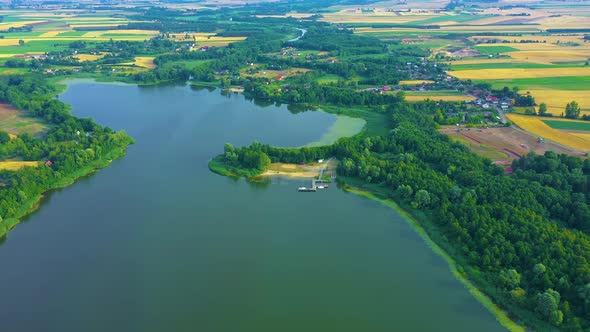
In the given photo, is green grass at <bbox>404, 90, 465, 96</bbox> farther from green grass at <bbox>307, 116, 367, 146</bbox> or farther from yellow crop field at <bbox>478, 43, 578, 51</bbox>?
yellow crop field at <bbox>478, 43, 578, 51</bbox>

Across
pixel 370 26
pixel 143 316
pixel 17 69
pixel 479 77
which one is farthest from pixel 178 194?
pixel 370 26

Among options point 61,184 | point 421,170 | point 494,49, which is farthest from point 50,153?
point 494,49

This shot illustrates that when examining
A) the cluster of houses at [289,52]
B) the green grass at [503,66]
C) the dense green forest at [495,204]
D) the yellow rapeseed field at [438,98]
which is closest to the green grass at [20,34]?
the cluster of houses at [289,52]

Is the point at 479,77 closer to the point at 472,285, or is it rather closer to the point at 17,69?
the point at 472,285

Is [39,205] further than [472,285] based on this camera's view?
Yes

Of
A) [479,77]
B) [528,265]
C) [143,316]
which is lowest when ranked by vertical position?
[143,316]

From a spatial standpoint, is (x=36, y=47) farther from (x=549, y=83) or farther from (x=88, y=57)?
(x=549, y=83)

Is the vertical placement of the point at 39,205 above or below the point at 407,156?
below

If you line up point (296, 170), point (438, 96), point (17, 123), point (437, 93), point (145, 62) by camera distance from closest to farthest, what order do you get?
point (296, 170), point (17, 123), point (438, 96), point (437, 93), point (145, 62)
